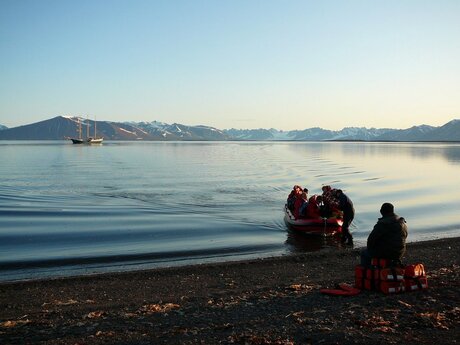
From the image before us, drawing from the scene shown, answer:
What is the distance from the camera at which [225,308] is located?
977cm

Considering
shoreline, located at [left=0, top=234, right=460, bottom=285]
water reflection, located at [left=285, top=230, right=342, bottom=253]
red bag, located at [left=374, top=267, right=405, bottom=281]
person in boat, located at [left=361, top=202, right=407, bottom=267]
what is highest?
person in boat, located at [left=361, top=202, right=407, bottom=267]

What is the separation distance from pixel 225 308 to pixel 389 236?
407cm

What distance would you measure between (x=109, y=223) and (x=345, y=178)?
33.0 meters

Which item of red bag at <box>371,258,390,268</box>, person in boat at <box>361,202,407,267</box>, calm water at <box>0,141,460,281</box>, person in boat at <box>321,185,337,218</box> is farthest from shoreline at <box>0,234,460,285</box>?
person in boat at <box>361,202,407,267</box>

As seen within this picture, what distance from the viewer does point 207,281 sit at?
507 inches

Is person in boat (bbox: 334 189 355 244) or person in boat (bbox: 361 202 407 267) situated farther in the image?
person in boat (bbox: 334 189 355 244)

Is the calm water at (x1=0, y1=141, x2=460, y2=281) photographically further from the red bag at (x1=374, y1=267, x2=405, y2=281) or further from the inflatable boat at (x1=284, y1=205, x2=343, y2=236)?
the red bag at (x1=374, y1=267, x2=405, y2=281)

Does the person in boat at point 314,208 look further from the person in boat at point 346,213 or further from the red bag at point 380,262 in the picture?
the red bag at point 380,262

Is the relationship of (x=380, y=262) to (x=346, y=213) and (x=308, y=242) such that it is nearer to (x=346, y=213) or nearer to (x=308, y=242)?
(x=346, y=213)

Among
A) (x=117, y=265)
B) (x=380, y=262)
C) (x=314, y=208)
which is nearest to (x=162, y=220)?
(x=314, y=208)

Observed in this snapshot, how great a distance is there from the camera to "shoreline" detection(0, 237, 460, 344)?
798 centimetres

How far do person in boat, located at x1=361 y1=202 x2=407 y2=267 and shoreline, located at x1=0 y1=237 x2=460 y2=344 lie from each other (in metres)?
0.93

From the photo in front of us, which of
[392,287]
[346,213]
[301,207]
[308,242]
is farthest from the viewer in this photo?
[301,207]

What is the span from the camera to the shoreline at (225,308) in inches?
314
